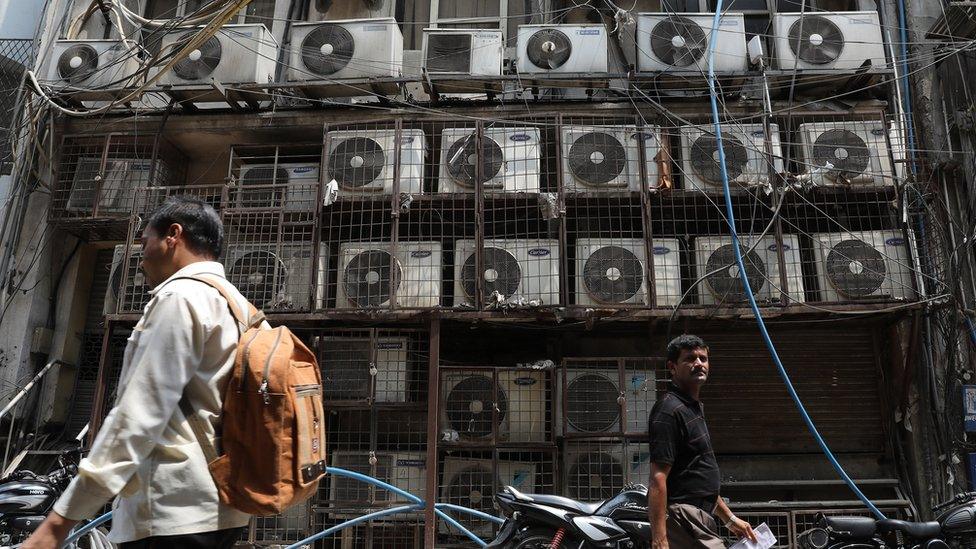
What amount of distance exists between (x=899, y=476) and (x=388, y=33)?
7099 millimetres

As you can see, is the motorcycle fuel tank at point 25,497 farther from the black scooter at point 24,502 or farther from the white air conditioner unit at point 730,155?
the white air conditioner unit at point 730,155

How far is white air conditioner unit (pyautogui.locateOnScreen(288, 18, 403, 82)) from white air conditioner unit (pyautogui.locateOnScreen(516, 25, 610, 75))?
4.74ft

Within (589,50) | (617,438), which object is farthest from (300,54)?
(617,438)

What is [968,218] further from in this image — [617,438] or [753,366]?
[617,438]

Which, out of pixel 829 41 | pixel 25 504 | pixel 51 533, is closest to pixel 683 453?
pixel 51 533

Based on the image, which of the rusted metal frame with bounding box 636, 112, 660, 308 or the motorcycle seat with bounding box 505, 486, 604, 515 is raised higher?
the rusted metal frame with bounding box 636, 112, 660, 308

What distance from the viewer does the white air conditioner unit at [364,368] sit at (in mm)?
7266

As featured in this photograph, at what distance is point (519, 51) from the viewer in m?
8.02

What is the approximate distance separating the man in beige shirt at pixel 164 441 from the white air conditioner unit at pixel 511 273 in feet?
16.8

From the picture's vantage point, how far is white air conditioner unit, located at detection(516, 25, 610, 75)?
7.93 meters

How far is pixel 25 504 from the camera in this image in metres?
5.92

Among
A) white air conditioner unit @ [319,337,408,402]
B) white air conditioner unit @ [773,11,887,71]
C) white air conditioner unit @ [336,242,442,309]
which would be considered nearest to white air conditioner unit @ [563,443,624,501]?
white air conditioner unit @ [319,337,408,402]

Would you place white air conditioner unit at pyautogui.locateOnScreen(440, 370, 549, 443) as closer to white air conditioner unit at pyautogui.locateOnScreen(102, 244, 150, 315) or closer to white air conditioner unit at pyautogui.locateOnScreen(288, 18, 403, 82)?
white air conditioner unit at pyautogui.locateOnScreen(102, 244, 150, 315)

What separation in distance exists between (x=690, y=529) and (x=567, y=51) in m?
5.77
